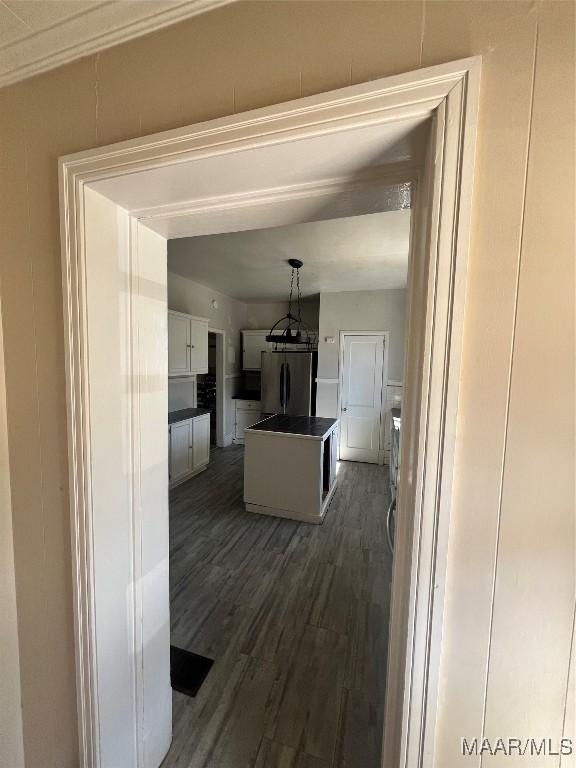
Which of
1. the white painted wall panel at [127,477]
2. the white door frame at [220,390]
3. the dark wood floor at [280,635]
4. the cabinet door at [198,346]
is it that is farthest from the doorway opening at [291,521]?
the white painted wall panel at [127,477]

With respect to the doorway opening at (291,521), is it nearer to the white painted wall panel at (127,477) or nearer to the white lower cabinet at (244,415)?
the white lower cabinet at (244,415)

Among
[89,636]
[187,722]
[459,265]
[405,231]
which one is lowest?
[187,722]

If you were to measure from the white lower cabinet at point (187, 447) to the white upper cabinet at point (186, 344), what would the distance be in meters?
0.70

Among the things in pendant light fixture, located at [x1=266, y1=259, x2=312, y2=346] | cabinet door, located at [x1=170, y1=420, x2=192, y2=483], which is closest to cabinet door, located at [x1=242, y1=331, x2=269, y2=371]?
pendant light fixture, located at [x1=266, y1=259, x2=312, y2=346]

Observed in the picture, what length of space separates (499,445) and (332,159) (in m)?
0.67

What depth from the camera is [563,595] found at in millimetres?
527

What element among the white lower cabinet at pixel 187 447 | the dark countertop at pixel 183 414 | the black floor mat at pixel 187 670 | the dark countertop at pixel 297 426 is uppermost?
the dark countertop at pixel 297 426

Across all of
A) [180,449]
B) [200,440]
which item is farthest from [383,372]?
[180,449]

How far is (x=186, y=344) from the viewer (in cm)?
406

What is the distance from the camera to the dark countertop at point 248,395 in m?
5.66

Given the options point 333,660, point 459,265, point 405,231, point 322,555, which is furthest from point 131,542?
point 405,231

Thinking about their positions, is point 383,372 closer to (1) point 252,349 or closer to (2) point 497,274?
(1) point 252,349

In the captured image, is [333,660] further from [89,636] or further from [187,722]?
[89,636]

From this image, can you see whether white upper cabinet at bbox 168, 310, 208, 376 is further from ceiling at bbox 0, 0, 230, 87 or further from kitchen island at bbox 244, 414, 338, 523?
ceiling at bbox 0, 0, 230, 87
